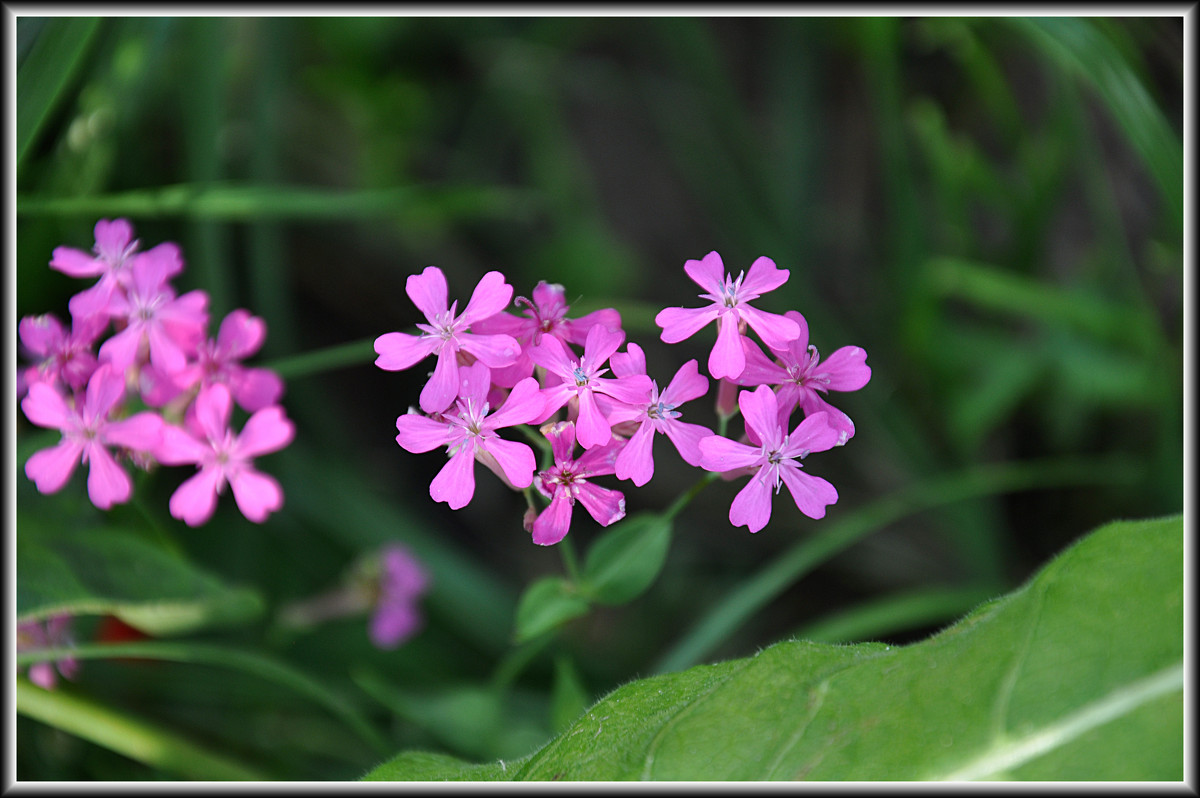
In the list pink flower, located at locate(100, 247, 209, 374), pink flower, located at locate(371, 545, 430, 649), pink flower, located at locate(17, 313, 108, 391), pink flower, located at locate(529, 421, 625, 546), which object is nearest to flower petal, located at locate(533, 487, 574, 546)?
pink flower, located at locate(529, 421, 625, 546)

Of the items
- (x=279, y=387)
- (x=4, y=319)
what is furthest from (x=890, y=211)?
(x=4, y=319)

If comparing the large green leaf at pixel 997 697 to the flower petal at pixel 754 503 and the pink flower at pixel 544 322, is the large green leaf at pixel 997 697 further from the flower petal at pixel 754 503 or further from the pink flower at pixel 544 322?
the pink flower at pixel 544 322

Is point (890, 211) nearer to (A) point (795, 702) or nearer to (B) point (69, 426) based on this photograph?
(A) point (795, 702)

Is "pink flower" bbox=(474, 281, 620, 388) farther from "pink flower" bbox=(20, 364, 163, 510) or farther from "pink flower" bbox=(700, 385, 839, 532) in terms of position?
"pink flower" bbox=(20, 364, 163, 510)

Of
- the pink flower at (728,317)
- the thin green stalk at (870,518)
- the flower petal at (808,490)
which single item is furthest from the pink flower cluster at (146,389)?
the thin green stalk at (870,518)

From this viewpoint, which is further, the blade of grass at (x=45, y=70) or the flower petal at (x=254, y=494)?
the blade of grass at (x=45, y=70)

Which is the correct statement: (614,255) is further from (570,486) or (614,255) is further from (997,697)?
(997,697)

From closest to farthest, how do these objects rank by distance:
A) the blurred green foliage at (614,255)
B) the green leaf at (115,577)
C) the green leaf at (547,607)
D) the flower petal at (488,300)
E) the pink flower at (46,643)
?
the flower petal at (488,300) < the green leaf at (547,607) < the green leaf at (115,577) < the pink flower at (46,643) < the blurred green foliage at (614,255)
